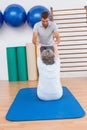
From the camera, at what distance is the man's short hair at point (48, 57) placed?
320 cm

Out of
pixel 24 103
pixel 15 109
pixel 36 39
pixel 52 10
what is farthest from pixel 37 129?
pixel 52 10

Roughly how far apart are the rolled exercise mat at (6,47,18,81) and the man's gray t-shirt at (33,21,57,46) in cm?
99

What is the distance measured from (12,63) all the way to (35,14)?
119cm

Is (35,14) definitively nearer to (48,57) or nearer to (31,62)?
(31,62)

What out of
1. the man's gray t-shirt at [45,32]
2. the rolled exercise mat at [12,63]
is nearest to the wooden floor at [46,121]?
the rolled exercise mat at [12,63]

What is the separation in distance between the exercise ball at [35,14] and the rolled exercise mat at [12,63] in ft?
2.38

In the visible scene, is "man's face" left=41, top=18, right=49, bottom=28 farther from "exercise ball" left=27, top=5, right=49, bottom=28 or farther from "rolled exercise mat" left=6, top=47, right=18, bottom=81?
"rolled exercise mat" left=6, top=47, right=18, bottom=81

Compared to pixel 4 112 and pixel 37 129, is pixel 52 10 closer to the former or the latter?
pixel 4 112

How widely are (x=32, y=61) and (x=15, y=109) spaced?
2022mm

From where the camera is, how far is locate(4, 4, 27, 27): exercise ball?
4.67 metres

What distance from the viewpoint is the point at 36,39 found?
409cm

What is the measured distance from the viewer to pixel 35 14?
4.64 m

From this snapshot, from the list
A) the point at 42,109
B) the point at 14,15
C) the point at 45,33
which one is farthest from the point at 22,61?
the point at 42,109

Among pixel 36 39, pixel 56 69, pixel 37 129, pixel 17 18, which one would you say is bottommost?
pixel 37 129
